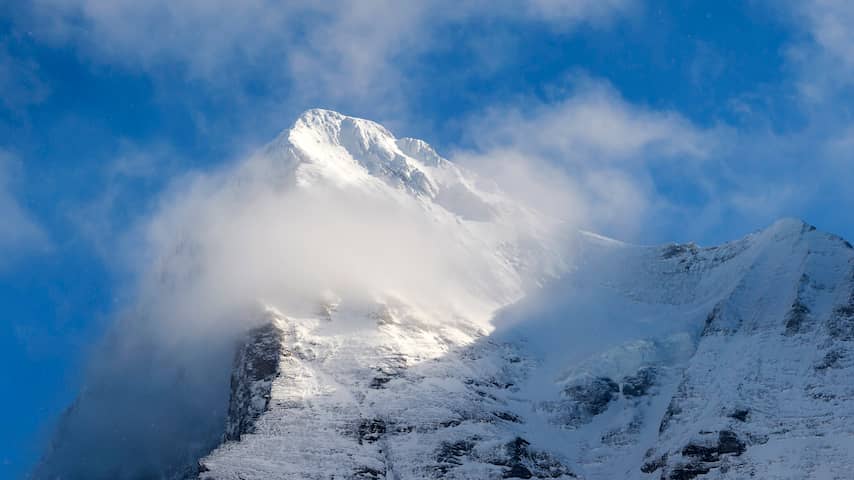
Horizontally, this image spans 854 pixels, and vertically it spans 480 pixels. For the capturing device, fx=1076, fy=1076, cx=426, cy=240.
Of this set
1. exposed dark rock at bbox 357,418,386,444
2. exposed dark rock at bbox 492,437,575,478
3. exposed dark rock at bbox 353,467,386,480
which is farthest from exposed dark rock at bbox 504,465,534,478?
exposed dark rock at bbox 357,418,386,444

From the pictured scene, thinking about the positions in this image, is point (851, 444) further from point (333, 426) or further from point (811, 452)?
point (333, 426)

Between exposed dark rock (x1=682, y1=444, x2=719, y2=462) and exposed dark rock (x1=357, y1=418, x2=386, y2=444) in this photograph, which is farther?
exposed dark rock (x1=357, y1=418, x2=386, y2=444)

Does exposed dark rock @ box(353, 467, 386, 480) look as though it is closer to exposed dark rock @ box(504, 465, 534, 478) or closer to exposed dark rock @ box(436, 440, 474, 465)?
exposed dark rock @ box(436, 440, 474, 465)

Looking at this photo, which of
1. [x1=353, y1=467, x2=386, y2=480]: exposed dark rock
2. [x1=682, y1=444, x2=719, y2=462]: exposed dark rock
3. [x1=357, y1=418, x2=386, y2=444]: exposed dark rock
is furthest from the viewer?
[x1=357, y1=418, x2=386, y2=444]: exposed dark rock

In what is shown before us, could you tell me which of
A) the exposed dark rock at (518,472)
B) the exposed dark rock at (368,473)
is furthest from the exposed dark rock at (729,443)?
the exposed dark rock at (368,473)

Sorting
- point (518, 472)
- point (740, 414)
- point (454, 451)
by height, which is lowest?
point (518, 472)

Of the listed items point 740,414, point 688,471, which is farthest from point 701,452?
point 740,414

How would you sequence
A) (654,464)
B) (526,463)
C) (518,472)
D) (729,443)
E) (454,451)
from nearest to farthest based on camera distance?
(729,443) < (518,472) < (654,464) < (454,451) < (526,463)

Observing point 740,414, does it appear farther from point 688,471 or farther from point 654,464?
point 654,464

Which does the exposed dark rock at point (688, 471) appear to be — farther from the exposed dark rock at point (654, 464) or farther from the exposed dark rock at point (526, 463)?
the exposed dark rock at point (526, 463)

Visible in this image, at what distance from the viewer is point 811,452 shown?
17362 cm

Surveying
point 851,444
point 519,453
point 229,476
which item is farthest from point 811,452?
point 229,476

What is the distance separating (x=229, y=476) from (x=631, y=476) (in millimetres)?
71132

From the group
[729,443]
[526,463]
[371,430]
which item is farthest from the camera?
[371,430]
